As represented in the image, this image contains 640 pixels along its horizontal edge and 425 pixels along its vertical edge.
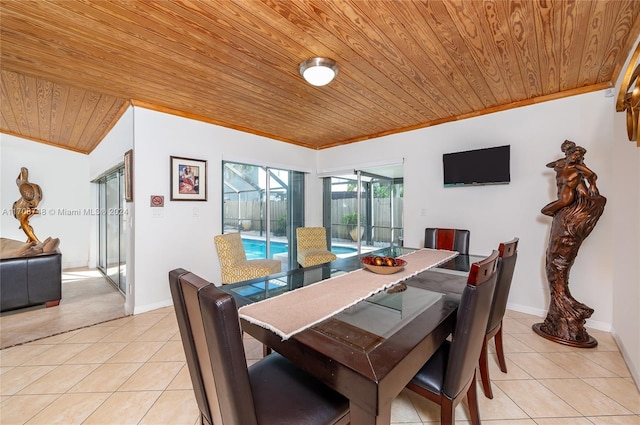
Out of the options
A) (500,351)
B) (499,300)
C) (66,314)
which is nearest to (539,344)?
(500,351)

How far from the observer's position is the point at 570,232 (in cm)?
223

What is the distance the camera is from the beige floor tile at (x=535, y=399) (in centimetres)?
152

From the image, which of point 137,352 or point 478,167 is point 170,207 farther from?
point 478,167

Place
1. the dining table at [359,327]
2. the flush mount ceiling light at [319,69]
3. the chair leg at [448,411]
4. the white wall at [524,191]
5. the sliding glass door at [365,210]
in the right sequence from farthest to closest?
the sliding glass door at [365,210] → the white wall at [524,191] → the flush mount ceiling light at [319,69] → the chair leg at [448,411] → the dining table at [359,327]

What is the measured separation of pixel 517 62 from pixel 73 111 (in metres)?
4.96

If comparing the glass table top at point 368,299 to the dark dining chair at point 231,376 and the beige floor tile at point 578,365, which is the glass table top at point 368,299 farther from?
the beige floor tile at point 578,365

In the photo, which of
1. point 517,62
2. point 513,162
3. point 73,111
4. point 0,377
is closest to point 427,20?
point 517,62

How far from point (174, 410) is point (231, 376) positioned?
4.17ft

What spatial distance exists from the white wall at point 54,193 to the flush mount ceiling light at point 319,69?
19.1ft

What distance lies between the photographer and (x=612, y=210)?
2406mm

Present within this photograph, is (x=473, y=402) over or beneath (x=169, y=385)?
over

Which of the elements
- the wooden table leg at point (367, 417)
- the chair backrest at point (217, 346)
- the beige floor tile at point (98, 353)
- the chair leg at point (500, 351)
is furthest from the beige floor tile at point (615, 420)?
the beige floor tile at point (98, 353)

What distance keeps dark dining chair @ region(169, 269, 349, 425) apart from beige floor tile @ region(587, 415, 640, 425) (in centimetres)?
158

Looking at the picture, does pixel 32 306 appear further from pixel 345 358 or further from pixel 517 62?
pixel 517 62
